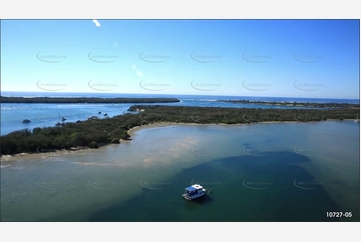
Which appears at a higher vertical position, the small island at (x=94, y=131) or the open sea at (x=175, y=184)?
the small island at (x=94, y=131)

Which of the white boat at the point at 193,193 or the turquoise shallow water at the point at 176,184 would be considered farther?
the white boat at the point at 193,193

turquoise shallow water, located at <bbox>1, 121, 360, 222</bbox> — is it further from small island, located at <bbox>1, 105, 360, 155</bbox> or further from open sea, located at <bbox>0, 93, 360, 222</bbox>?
small island, located at <bbox>1, 105, 360, 155</bbox>

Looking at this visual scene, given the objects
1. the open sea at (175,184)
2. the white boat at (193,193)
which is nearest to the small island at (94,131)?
the open sea at (175,184)

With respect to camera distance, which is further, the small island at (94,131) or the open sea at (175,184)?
the small island at (94,131)

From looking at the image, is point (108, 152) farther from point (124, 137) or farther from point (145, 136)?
point (145, 136)

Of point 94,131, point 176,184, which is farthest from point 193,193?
point 94,131

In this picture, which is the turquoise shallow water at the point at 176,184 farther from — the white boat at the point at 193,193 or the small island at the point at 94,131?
the small island at the point at 94,131
